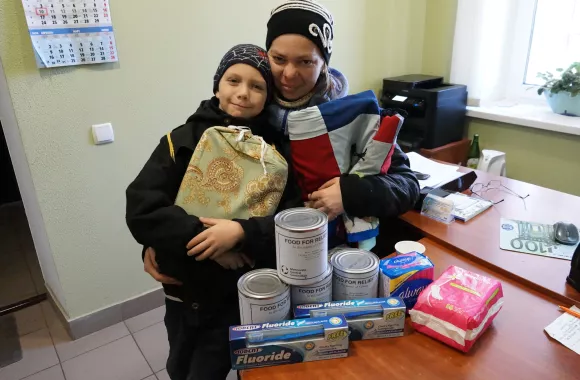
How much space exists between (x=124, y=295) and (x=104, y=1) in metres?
1.38

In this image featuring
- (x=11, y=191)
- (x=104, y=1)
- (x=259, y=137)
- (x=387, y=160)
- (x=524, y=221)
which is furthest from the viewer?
(x=11, y=191)

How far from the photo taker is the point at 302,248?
→ 0.82m

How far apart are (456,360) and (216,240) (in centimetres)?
55

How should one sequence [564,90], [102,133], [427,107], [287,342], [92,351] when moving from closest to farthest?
1. [287,342]
2. [102,133]
3. [92,351]
4. [564,90]
5. [427,107]

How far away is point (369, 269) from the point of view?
0.92 meters

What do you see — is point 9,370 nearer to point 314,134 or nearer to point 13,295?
point 13,295

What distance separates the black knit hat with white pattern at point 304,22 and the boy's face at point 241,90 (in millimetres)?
150

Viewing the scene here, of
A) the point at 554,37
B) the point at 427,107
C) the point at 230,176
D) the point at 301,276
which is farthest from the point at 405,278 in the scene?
the point at 554,37

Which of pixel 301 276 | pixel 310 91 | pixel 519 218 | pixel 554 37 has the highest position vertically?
pixel 554 37

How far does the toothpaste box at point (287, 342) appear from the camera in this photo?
809 mm

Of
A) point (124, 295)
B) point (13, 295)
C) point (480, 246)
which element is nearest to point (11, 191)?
point (13, 295)

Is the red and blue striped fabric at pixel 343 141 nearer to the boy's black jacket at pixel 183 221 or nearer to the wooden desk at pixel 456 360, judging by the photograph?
the boy's black jacket at pixel 183 221

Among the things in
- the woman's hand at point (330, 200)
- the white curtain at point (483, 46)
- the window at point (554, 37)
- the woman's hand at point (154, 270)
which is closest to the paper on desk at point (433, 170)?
the woman's hand at point (330, 200)

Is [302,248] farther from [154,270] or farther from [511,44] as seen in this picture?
[511,44]
